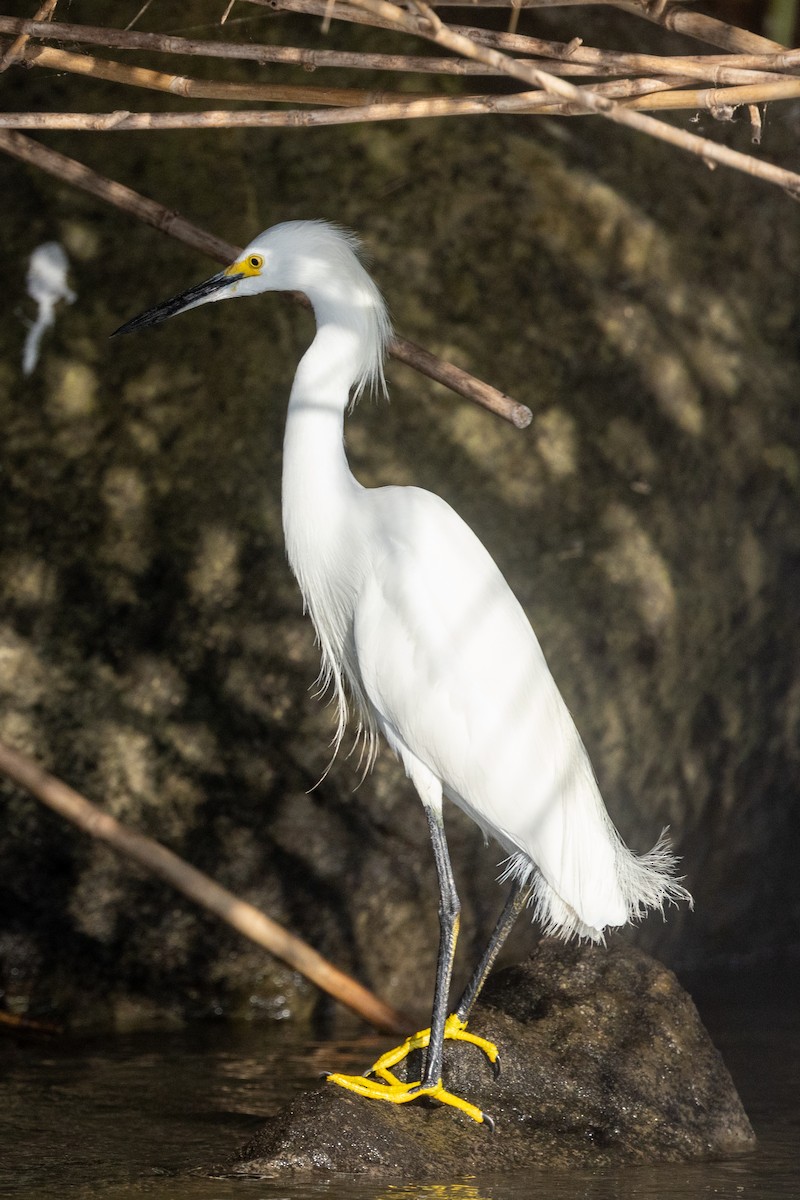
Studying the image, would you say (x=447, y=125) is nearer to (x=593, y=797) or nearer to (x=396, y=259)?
(x=396, y=259)

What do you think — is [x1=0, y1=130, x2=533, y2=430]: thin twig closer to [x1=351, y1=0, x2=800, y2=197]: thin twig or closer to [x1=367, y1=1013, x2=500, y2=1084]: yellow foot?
[x1=351, y1=0, x2=800, y2=197]: thin twig

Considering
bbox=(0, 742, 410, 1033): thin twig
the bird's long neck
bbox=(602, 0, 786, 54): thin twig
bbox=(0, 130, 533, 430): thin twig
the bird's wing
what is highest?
bbox=(0, 130, 533, 430): thin twig

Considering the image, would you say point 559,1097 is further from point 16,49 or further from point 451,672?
point 16,49

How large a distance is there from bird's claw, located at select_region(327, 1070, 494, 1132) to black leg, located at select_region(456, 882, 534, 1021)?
22cm

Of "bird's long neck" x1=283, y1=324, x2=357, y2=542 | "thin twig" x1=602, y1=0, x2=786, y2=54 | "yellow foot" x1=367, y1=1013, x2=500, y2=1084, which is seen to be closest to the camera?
"thin twig" x1=602, y1=0, x2=786, y2=54

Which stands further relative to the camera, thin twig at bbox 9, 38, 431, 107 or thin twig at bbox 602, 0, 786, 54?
thin twig at bbox 9, 38, 431, 107

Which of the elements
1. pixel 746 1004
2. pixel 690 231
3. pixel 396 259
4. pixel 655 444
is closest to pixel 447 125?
pixel 396 259

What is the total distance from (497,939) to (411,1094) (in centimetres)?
36

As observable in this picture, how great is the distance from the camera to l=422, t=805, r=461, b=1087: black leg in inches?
96.6

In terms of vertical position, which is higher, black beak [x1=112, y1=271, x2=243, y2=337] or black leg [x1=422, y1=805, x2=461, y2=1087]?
black beak [x1=112, y1=271, x2=243, y2=337]

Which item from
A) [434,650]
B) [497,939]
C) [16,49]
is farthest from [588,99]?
[497,939]

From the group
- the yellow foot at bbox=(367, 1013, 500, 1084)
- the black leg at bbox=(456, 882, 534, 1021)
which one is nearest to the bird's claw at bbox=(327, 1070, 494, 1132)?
the yellow foot at bbox=(367, 1013, 500, 1084)

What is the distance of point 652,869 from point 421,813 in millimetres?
1170

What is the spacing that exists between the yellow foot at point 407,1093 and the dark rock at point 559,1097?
19 mm
